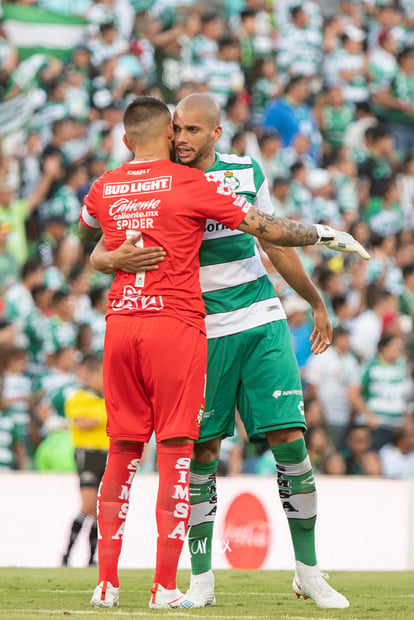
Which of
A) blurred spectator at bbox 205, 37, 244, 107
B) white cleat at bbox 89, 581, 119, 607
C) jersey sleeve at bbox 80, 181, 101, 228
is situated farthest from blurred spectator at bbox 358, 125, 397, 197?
white cleat at bbox 89, 581, 119, 607

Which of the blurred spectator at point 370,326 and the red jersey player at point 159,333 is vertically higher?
the blurred spectator at point 370,326

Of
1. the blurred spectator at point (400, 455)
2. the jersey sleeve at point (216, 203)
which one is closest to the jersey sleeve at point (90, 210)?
the jersey sleeve at point (216, 203)

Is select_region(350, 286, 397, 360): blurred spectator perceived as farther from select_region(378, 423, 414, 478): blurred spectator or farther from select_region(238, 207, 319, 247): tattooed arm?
select_region(238, 207, 319, 247): tattooed arm

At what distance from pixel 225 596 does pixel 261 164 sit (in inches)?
363

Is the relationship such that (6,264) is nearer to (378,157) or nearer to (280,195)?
(280,195)

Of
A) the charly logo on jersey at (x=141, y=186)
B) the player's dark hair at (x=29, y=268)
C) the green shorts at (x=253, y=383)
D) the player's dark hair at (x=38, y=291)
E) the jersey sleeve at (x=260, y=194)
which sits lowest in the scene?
the green shorts at (x=253, y=383)

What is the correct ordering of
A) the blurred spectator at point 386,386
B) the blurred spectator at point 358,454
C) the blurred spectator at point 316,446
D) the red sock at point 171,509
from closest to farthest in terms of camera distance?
the red sock at point 171,509 → the blurred spectator at point 316,446 → the blurred spectator at point 358,454 → the blurred spectator at point 386,386

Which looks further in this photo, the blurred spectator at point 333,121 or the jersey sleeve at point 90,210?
the blurred spectator at point 333,121

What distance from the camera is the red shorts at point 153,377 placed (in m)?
4.83

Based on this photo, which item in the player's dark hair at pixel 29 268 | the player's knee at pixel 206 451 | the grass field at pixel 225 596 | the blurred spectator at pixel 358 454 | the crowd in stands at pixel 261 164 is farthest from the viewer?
the player's dark hair at pixel 29 268

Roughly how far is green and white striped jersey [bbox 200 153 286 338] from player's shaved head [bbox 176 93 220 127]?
267mm

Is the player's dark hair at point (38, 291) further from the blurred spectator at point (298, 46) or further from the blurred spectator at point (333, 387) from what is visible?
the blurred spectator at point (298, 46)

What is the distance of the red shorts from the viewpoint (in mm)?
4832

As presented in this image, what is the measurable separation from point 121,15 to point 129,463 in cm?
1157
